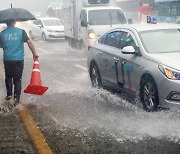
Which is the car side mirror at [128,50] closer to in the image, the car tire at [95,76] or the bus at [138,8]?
the car tire at [95,76]

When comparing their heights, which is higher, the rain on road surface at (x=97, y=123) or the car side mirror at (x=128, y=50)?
the car side mirror at (x=128, y=50)

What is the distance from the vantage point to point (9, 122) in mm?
6504

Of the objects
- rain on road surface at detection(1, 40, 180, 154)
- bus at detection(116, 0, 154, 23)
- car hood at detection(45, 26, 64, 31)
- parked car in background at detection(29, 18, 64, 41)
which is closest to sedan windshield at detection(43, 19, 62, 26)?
parked car in background at detection(29, 18, 64, 41)

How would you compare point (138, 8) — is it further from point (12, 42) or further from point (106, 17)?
point (12, 42)

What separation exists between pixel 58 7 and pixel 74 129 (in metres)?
45.8

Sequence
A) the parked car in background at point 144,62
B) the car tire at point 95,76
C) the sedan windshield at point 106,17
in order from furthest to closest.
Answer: the sedan windshield at point 106,17, the car tire at point 95,76, the parked car in background at point 144,62

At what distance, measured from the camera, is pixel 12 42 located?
7.68 metres

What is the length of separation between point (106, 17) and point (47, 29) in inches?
324

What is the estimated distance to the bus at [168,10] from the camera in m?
23.8

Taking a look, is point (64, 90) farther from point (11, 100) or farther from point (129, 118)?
point (129, 118)

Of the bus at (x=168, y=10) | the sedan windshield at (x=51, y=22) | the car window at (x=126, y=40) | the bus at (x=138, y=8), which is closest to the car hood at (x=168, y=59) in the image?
the car window at (x=126, y=40)

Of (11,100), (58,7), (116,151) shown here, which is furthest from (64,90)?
(58,7)

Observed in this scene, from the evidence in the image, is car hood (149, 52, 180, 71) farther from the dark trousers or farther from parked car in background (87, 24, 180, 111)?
the dark trousers

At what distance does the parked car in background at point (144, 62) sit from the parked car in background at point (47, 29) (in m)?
15.1
